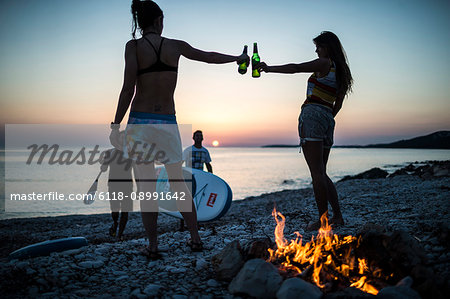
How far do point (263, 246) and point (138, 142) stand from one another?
1.87m

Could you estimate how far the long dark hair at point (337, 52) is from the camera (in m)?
4.21

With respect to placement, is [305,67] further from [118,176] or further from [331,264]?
[118,176]

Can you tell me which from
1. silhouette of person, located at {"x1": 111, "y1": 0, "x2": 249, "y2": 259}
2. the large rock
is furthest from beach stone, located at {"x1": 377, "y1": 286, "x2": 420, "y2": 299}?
silhouette of person, located at {"x1": 111, "y1": 0, "x2": 249, "y2": 259}

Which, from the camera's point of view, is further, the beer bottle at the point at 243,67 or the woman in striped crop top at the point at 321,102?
the woman in striped crop top at the point at 321,102

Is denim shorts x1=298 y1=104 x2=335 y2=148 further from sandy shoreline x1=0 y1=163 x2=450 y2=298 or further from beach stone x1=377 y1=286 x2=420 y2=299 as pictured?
beach stone x1=377 y1=286 x2=420 y2=299

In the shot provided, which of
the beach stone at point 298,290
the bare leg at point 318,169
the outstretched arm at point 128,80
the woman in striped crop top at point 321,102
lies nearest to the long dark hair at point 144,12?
the outstretched arm at point 128,80

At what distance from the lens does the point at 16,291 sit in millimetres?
2764

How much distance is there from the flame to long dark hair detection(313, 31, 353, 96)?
235 centimetres

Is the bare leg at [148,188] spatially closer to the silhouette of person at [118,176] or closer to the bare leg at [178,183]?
the bare leg at [178,183]

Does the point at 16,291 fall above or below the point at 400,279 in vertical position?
below

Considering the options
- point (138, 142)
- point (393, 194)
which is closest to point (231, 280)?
point (138, 142)

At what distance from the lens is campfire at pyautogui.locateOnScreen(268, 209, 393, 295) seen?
266 centimetres

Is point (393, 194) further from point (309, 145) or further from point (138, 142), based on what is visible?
point (138, 142)

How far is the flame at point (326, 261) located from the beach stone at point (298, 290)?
22cm
